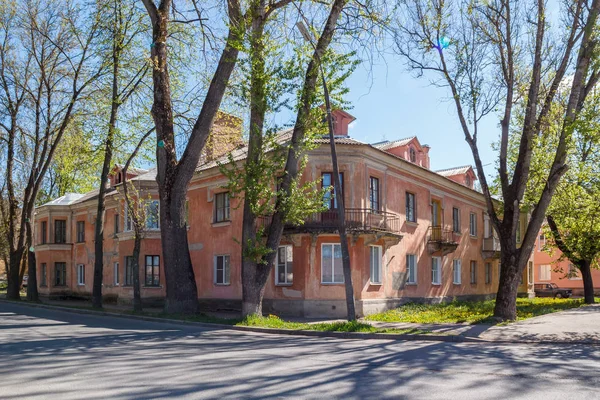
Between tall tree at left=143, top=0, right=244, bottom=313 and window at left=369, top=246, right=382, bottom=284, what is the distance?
7.43 meters

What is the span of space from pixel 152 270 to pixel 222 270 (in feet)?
18.2

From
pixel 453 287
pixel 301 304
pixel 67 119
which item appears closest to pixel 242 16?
pixel 301 304

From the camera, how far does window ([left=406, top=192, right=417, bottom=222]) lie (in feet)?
85.3

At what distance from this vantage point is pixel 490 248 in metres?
34.4

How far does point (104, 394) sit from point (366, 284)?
620 inches

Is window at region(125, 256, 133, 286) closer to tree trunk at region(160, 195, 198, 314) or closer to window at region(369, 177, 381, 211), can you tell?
tree trunk at region(160, 195, 198, 314)

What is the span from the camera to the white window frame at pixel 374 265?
2248 cm

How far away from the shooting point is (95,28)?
22219 millimetres

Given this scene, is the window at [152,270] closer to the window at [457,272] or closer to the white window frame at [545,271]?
the window at [457,272]

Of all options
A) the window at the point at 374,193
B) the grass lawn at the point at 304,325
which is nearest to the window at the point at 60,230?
the grass lawn at the point at 304,325

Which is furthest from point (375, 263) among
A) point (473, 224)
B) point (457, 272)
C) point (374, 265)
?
point (473, 224)

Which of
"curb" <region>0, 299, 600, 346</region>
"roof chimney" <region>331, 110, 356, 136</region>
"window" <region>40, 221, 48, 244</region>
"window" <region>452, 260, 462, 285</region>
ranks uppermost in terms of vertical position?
"roof chimney" <region>331, 110, 356, 136</region>

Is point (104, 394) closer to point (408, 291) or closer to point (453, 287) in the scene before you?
point (408, 291)

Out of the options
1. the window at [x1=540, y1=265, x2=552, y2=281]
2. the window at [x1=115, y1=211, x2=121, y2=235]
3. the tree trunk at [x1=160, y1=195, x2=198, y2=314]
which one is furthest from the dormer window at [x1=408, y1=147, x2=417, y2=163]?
the window at [x1=540, y1=265, x2=552, y2=281]
